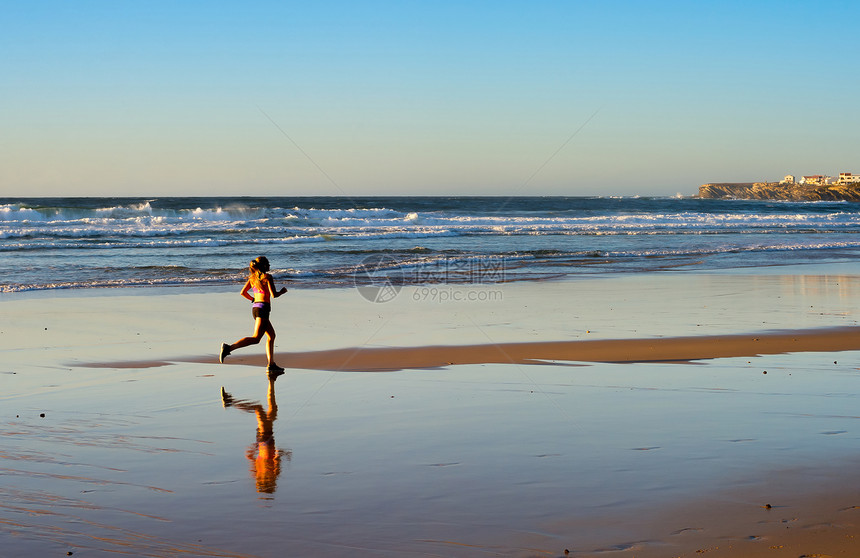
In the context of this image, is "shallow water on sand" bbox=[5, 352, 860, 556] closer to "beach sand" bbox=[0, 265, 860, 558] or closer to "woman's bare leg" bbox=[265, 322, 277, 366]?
"beach sand" bbox=[0, 265, 860, 558]

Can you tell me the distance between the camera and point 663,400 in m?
7.03

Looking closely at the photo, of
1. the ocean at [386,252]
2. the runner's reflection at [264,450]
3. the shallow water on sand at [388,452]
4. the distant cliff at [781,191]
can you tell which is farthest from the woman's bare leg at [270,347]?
the distant cliff at [781,191]

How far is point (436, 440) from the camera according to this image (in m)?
5.87

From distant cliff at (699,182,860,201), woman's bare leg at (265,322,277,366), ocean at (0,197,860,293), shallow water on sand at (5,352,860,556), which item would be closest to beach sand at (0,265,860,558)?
shallow water on sand at (5,352,860,556)

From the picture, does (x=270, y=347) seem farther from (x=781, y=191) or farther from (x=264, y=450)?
(x=781, y=191)

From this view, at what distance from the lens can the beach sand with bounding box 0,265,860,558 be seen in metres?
4.18

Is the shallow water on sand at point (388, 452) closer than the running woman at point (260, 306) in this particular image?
Yes

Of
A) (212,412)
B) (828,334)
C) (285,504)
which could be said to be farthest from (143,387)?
(828,334)

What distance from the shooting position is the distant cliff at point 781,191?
5310 inches

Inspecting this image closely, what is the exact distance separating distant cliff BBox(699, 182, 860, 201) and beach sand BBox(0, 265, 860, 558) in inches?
5490

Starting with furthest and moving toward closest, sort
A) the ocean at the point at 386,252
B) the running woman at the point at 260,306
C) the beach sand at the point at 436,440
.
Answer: the ocean at the point at 386,252
the running woman at the point at 260,306
the beach sand at the point at 436,440

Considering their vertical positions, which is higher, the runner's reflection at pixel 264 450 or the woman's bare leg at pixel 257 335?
the woman's bare leg at pixel 257 335

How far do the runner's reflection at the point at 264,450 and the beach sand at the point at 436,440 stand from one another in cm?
3

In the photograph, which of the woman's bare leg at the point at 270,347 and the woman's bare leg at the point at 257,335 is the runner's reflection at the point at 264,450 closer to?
the woman's bare leg at the point at 270,347
